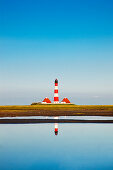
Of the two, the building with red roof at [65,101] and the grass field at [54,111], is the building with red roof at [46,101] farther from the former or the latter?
the grass field at [54,111]

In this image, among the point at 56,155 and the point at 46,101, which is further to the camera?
the point at 46,101

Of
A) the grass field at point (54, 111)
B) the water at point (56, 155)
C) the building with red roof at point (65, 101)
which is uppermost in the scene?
the building with red roof at point (65, 101)

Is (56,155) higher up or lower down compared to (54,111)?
lower down

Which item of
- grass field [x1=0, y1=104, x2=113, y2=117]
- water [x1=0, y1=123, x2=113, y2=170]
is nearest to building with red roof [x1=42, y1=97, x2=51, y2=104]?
grass field [x1=0, y1=104, x2=113, y2=117]

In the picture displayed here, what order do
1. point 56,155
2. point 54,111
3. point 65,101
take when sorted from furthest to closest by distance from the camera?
point 65,101 < point 54,111 < point 56,155

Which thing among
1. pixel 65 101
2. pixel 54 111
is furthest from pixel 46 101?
pixel 54 111

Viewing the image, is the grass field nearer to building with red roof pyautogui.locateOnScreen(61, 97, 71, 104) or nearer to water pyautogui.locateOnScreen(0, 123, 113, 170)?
building with red roof pyautogui.locateOnScreen(61, 97, 71, 104)

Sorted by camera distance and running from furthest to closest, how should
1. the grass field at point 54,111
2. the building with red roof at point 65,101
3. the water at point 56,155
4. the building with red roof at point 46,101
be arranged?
1. the building with red roof at point 46,101
2. the building with red roof at point 65,101
3. the grass field at point 54,111
4. the water at point 56,155

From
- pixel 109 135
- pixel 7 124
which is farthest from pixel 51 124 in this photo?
pixel 109 135

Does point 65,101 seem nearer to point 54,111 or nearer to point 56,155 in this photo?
point 54,111

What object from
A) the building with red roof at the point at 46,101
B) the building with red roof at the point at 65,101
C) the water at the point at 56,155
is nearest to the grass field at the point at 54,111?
the building with red roof at the point at 65,101

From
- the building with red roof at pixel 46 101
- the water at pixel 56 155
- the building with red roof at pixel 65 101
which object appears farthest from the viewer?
the building with red roof at pixel 46 101

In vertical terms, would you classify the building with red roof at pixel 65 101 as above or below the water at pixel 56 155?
above

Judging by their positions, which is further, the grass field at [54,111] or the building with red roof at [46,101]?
the building with red roof at [46,101]
